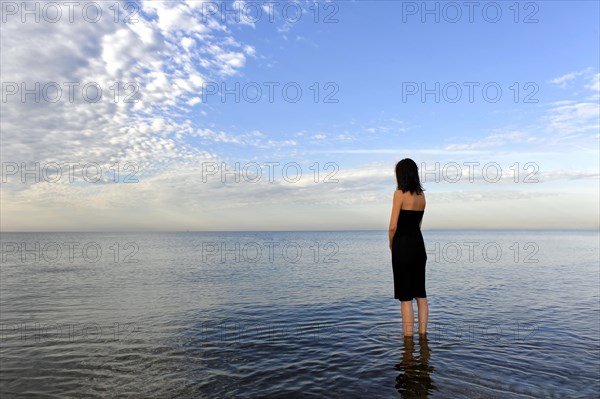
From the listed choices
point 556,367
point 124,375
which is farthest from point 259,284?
point 556,367

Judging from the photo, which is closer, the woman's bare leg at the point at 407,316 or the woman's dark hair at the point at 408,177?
the woman's dark hair at the point at 408,177

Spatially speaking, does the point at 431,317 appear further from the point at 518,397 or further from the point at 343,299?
the point at 518,397

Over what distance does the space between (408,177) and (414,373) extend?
374 cm

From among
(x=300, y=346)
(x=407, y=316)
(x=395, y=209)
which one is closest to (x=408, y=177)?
(x=395, y=209)

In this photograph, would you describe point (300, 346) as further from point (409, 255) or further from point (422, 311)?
point (409, 255)

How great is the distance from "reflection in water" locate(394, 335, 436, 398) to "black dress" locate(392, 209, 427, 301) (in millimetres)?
1199

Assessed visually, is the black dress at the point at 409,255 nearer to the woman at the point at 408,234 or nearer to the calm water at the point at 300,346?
the woman at the point at 408,234

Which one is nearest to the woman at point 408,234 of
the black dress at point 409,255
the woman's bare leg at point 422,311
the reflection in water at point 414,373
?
the black dress at point 409,255

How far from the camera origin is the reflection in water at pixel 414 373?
640 cm

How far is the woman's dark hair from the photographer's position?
8.11 meters

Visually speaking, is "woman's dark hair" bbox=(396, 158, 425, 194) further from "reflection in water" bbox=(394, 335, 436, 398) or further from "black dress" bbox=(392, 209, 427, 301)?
"reflection in water" bbox=(394, 335, 436, 398)

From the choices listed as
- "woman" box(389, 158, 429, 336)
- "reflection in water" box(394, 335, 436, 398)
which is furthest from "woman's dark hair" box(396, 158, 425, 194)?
"reflection in water" box(394, 335, 436, 398)

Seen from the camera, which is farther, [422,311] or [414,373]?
[422,311]

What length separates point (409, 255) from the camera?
326 inches
